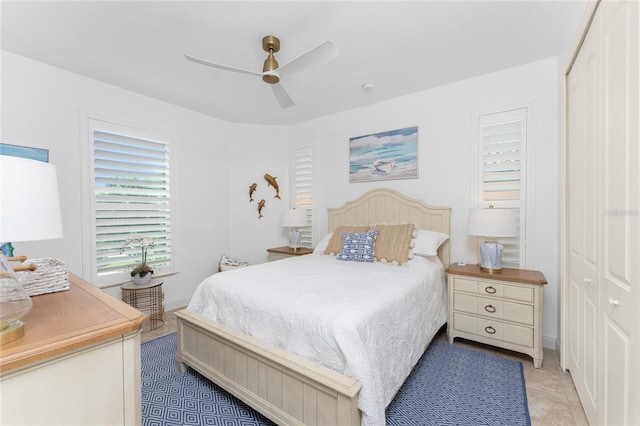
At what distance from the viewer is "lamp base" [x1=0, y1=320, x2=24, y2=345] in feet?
2.51

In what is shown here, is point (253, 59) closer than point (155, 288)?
Yes

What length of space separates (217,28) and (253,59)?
44 centimetres

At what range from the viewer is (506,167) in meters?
2.79

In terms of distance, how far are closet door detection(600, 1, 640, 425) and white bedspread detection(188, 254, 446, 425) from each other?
0.93 metres

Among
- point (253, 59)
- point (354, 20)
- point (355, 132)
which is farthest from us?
point (355, 132)

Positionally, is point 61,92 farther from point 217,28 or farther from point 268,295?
point 268,295

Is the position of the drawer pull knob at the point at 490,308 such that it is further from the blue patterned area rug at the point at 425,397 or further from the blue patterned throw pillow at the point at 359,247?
the blue patterned throw pillow at the point at 359,247

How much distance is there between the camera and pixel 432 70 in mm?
2797

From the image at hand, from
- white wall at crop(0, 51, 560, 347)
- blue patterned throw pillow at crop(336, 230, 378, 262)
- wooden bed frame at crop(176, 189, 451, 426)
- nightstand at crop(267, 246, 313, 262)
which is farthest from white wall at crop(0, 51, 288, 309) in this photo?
blue patterned throw pillow at crop(336, 230, 378, 262)

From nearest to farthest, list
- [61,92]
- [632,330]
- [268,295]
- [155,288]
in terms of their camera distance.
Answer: [632,330]
[268,295]
[61,92]
[155,288]

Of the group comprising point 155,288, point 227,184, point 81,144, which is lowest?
point 155,288

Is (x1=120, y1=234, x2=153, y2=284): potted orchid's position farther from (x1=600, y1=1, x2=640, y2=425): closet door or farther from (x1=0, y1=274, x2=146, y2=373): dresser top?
(x1=600, y1=1, x2=640, y2=425): closet door

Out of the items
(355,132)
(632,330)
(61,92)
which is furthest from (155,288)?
(632,330)

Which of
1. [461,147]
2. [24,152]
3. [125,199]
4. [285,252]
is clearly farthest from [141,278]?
[461,147]
